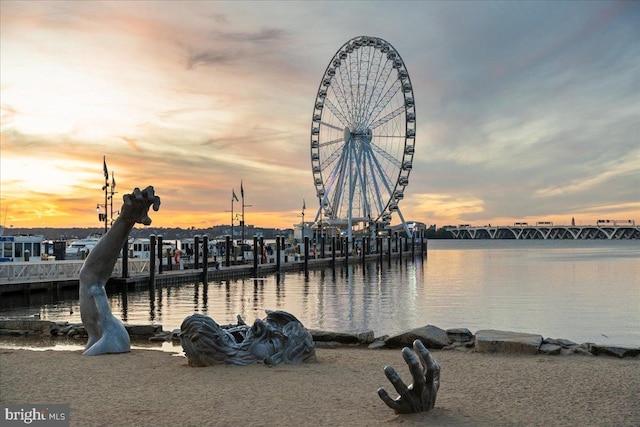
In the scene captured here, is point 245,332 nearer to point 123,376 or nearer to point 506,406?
point 123,376

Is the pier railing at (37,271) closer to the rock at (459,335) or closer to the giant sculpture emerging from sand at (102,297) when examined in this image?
the giant sculpture emerging from sand at (102,297)

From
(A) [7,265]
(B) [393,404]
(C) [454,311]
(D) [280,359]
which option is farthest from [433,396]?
(A) [7,265]

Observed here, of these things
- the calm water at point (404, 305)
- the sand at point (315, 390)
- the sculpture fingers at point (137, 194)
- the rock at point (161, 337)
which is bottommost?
the calm water at point (404, 305)

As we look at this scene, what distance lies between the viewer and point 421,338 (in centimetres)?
1295

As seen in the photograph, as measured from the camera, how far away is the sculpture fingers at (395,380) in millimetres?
6795

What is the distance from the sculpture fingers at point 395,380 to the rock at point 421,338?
229 inches

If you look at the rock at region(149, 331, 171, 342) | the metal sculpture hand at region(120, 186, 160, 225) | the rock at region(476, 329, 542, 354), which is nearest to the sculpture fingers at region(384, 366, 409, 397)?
the rock at region(476, 329, 542, 354)

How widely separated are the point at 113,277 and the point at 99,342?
20.9 metres

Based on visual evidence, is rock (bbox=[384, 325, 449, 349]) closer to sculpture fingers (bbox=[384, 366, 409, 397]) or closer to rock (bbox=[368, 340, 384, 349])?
rock (bbox=[368, 340, 384, 349])

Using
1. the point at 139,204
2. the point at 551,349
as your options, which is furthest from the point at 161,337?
the point at 551,349

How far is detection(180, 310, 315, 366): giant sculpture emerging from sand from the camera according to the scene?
10.1 metres

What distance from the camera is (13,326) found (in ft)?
51.1

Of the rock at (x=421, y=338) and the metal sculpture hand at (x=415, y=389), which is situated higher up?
the metal sculpture hand at (x=415, y=389)

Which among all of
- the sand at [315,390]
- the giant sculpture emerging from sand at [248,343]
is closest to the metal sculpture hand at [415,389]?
the sand at [315,390]
